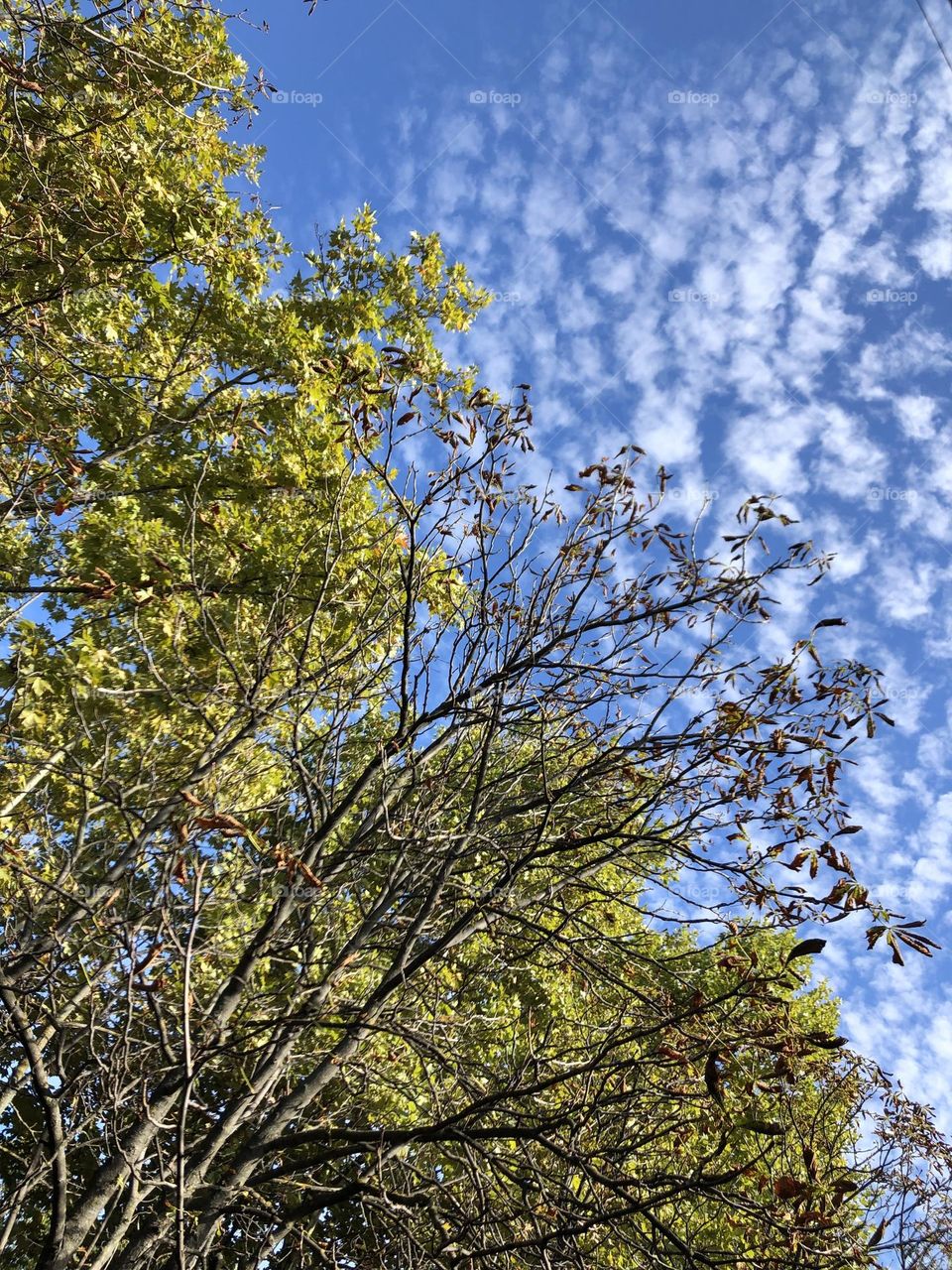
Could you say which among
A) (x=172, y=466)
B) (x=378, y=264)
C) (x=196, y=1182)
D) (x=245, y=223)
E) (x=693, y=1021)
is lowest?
(x=196, y=1182)

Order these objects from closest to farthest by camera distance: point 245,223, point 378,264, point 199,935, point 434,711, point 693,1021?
point 693,1021, point 434,711, point 199,935, point 245,223, point 378,264

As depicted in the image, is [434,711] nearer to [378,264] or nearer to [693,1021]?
[693,1021]

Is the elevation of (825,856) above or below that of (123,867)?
above

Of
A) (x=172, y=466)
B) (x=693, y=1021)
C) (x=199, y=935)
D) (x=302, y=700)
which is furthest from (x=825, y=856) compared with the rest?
(x=172, y=466)

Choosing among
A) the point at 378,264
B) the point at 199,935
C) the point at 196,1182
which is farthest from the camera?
the point at 378,264

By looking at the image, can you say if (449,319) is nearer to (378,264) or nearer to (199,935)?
(378,264)

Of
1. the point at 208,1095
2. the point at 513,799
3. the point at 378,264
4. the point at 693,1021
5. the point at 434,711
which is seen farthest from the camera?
the point at 208,1095

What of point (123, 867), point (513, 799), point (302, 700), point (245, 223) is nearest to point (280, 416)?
point (245, 223)

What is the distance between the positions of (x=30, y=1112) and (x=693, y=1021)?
359 inches

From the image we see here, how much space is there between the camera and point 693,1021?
331cm

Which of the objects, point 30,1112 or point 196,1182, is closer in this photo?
point 196,1182

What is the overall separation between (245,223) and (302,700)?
599 cm

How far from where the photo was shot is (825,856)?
3.39 m

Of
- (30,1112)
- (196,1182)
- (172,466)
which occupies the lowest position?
(30,1112)
